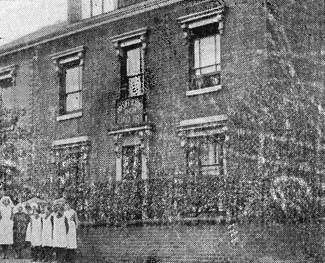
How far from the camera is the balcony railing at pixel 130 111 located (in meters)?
20.4

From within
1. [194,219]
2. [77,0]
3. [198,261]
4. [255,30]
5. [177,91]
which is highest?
[77,0]

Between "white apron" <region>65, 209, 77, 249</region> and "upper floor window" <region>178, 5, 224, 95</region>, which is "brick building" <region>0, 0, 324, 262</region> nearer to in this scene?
"upper floor window" <region>178, 5, 224, 95</region>

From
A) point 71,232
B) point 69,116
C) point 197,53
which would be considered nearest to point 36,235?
point 71,232

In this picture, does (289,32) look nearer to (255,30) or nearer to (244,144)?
(255,30)

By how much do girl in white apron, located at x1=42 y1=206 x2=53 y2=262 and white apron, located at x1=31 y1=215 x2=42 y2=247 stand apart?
0.21m

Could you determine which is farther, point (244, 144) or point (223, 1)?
point (223, 1)

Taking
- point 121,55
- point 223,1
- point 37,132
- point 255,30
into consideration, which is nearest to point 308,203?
point 255,30

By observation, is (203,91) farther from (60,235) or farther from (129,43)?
(60,235)

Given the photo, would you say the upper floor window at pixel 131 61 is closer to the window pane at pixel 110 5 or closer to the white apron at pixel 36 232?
the window pane at pixel 110 5

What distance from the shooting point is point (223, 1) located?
18.4 m

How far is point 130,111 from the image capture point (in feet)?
68.1

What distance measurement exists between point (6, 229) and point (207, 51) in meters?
8.10

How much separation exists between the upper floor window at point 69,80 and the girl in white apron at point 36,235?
4.83 meters

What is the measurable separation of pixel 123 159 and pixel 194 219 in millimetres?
5369
